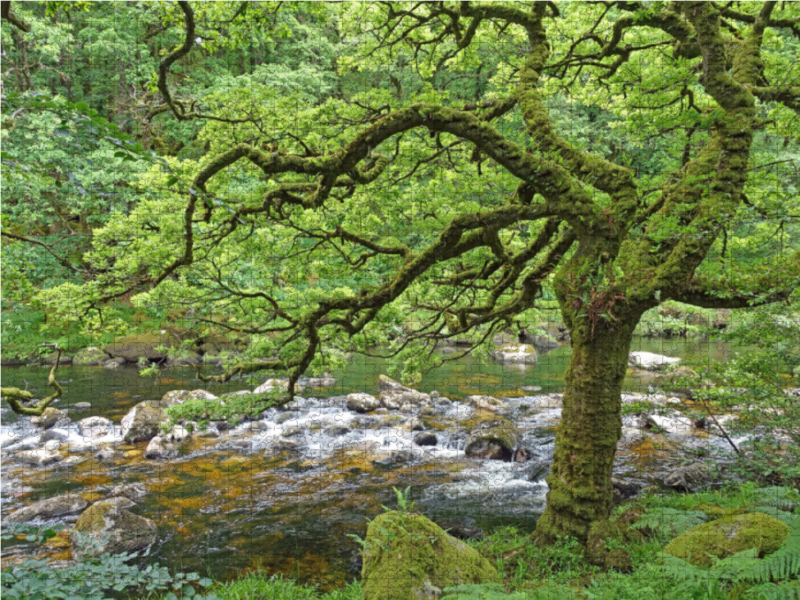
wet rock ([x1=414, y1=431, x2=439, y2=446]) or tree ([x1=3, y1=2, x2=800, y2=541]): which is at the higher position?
tree ([x1=3, y1=2, x2=800, y2=541])

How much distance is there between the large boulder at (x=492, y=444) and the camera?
7730 mm

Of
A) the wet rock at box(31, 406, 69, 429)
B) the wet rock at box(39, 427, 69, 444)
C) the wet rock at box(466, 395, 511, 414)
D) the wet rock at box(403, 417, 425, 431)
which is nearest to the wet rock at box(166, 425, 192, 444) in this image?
the wet rock at box(39, 427, 69, 444)

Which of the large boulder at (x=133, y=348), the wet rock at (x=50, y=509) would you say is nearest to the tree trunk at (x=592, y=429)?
the wet rock at (x=50, y=509)

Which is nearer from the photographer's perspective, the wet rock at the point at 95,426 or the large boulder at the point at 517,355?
the wet rock at the point at 95,426

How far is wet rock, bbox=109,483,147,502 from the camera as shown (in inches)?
245

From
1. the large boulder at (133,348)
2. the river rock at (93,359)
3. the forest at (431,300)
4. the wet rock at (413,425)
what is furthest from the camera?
the river rock at (93,359)

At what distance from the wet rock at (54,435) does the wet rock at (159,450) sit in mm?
1752

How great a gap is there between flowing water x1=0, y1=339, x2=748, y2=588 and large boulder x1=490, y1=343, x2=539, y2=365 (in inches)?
61.1

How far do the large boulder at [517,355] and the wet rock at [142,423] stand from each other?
7.88 meters

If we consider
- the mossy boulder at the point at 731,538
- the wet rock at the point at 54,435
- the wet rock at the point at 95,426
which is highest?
the mossy boulder at the point at 731,538

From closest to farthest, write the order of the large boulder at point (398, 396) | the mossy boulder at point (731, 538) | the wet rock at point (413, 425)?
the mossy boulder at point (731, 538)
the wet rock at point (413, 425)
the large boulder at point (398, 396)

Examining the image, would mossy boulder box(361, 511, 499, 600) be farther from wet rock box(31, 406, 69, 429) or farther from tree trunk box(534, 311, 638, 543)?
wet rock box(31, 406, 69, 429)

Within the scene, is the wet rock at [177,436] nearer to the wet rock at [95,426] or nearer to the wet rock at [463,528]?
the wet rock at [95,426]

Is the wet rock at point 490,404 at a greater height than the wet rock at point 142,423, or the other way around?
the wet rock at point 490,404
